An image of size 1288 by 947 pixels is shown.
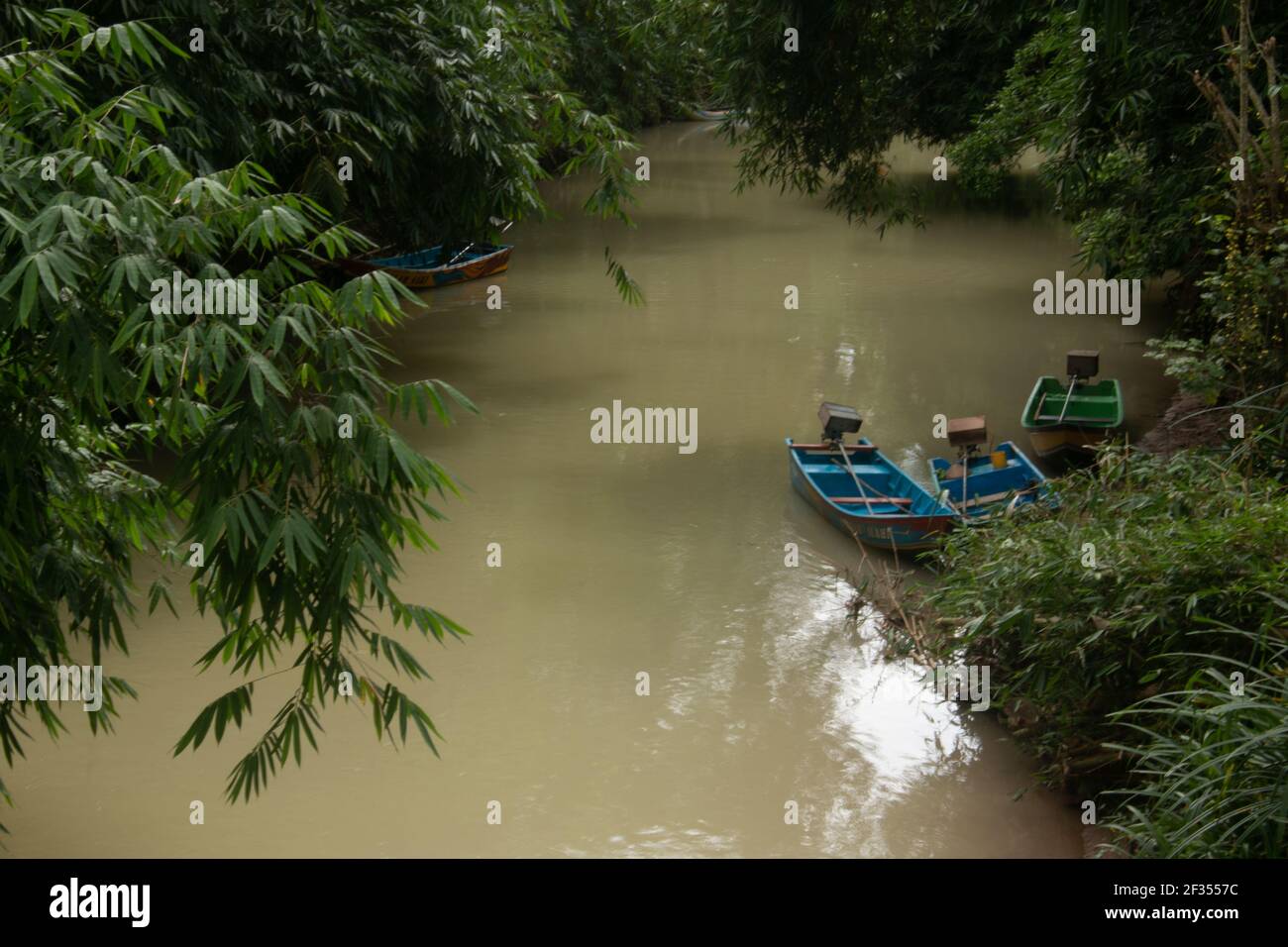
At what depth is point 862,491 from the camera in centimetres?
931

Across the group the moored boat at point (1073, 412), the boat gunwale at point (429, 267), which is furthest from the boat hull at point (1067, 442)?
the boat gunwale at point (429, 267)

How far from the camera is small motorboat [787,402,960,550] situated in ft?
27.9

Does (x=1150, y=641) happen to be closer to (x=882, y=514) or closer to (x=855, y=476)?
(x=882, y=514)

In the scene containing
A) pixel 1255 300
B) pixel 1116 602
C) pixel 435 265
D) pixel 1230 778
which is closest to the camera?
pixel 1230 778

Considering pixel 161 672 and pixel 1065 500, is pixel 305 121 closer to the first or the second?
pixel 161 672

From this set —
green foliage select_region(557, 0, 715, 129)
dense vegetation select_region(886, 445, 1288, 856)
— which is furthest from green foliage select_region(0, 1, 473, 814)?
green foliage select_region(557, 0, 715, 129)

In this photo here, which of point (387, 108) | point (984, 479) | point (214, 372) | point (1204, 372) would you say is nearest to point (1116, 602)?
point (1204, 372)

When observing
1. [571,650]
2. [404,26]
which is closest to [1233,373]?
[571,650]

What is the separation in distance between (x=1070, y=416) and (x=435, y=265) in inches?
385

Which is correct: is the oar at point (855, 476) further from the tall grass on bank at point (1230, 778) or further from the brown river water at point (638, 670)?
the tall grass on bank at point (1230, 778)

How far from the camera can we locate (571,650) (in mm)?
7715

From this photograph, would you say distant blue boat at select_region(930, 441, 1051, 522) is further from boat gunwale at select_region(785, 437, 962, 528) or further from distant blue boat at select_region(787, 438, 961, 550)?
distant blue boat at select_region(787, 438, 961, 550)

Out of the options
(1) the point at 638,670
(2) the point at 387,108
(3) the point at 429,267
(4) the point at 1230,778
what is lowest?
(4) the point at 1230,778

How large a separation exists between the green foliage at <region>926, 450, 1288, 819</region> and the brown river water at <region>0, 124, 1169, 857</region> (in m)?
0.58
